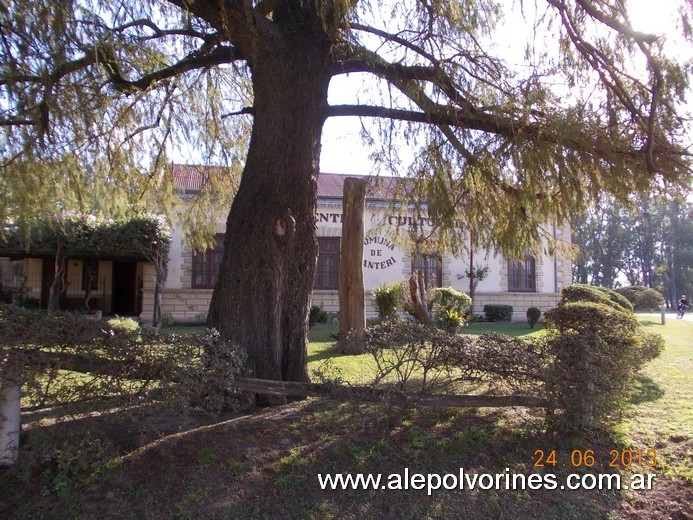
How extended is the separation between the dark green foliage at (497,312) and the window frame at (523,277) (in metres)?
1.58

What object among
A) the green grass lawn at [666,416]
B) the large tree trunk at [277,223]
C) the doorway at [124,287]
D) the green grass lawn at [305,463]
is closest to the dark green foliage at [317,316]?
the doorway at [124,287]

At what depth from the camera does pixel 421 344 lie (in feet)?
14.8

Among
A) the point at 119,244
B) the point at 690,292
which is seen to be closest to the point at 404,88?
the point at 119,244

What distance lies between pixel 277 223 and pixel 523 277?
60.1 feet

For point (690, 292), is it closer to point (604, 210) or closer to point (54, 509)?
point (604, 210)

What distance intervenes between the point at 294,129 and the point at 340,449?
3499 mm

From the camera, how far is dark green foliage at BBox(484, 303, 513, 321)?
786 inches

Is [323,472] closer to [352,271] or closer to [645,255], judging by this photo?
[352,271]

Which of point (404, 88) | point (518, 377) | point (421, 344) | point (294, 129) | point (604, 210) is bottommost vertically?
point (518, 377)

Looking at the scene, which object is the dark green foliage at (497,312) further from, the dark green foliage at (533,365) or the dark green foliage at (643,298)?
the dark green foliage at (533,365)

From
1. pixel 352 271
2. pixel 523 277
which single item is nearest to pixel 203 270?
pixel 352 271

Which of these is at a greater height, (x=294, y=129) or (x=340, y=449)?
(x=294, y=129)

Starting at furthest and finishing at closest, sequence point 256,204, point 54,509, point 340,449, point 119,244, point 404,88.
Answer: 1. point 119,244
2. point 404,88
3. point 256,204
4. point 340,449
5. point 54,509
